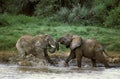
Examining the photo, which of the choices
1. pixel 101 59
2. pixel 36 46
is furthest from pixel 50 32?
pixel 101 59

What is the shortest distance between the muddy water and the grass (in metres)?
4.81

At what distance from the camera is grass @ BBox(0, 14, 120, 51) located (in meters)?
21.5

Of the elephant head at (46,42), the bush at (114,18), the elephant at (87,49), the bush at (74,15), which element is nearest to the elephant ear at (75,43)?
the elephant at (87,49)

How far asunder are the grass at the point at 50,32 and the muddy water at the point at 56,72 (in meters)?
4.81

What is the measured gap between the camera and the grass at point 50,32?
70.7 feet

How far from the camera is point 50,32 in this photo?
920 inches

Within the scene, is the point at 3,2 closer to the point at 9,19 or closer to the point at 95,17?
the point at 9,19

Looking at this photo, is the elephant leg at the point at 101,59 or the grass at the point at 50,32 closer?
the elephant leg at the point at 101,59

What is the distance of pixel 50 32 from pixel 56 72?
828 centimetres

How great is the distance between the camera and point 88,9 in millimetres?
29344

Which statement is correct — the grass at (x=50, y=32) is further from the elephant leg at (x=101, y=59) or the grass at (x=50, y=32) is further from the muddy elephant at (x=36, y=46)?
the elephant leg at (x=101, y=59)

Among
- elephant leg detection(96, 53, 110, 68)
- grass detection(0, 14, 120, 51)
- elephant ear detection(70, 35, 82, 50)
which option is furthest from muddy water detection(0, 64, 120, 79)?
grass detection(0, 14, 120, 51)

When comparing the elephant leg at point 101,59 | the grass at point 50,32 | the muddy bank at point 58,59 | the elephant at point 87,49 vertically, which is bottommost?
the grass at point 50,32

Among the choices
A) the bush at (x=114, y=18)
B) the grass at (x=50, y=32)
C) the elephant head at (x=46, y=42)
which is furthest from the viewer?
the bush at (x=114, y=18)
